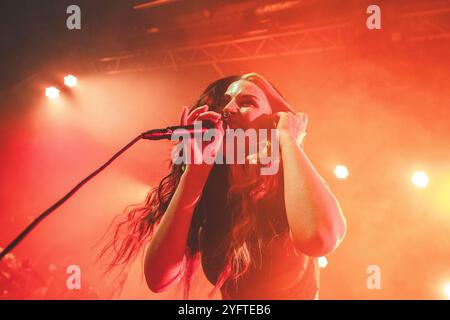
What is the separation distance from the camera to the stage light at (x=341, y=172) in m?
2.70

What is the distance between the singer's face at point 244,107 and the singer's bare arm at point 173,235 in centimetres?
45

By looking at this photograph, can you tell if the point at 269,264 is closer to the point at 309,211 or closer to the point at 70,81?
the point at 309,211

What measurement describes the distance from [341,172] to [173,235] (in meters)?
1.37

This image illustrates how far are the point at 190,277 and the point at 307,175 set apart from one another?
2.91ft

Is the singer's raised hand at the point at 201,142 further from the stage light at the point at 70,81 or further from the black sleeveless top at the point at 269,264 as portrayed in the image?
the stage light at the point at 70,81

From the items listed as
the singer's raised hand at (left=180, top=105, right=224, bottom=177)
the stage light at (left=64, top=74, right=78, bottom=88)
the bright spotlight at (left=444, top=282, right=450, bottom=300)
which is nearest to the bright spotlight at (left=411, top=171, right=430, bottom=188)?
the bright spotlight at (left=444, top=282, right=450, bottom=300)

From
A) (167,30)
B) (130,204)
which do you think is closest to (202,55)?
(167,30)

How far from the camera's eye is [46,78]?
11.4 feet

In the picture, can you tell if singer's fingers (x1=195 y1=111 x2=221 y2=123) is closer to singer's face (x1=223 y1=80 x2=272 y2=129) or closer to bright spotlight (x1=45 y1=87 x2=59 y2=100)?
singer's face (x1=223 y1=80 x2=272 y2=129)

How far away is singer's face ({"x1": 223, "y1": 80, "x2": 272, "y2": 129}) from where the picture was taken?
223 centimetres

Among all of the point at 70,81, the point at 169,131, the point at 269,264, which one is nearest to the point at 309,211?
the point at 269,264

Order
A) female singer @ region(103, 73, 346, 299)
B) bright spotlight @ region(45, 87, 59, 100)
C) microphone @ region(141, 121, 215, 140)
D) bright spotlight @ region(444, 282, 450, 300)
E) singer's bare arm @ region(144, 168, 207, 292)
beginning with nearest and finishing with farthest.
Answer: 1. microphone @ region(141, 121, 215, 140)
2. female singer @ region(103, 73, 346, 299)
3. singer's bare arm @ region(144, 168, 207, 292)
4. bright spotlight @ region(444, 282, 450, 300)
5. bright spotlight @ region(45, 87, 59, 100)

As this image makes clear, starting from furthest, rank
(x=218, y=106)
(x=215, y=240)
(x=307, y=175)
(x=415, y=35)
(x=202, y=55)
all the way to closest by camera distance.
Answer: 1. (x=202, y=55)
2. (x=415, y=35)
3. (x=218, y=106)
4. (x=215, y=240)
5. (x=307, y=175)
